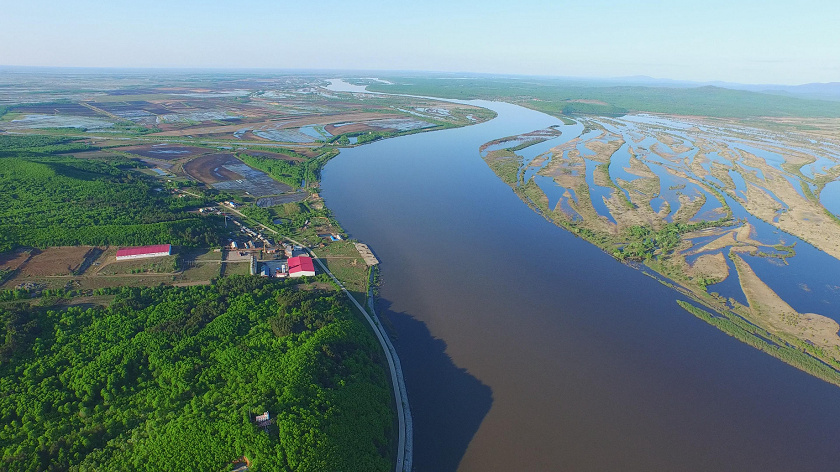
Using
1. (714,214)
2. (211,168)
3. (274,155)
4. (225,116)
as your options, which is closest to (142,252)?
(211,168)

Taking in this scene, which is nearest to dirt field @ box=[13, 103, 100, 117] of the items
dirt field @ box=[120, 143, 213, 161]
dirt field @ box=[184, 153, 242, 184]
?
dirt field @ box=[120, 143, 213, 161]

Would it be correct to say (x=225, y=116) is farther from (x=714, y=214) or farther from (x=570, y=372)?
(x=570, y=372)

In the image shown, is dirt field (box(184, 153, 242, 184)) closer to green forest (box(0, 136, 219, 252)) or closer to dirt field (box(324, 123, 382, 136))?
green forest (box(0, 136, 219, 252))

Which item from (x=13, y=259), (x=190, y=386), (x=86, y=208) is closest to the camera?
(x=190, y=386)

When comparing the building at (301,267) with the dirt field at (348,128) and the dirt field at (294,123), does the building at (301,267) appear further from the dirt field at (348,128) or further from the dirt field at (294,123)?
the dirt field at (294,123)

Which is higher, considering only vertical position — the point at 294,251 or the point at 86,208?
the point at 86,208

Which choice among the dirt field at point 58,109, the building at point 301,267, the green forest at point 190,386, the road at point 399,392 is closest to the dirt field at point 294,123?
the dirt field at point 58,109

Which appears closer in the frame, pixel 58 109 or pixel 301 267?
pixel 301 267
